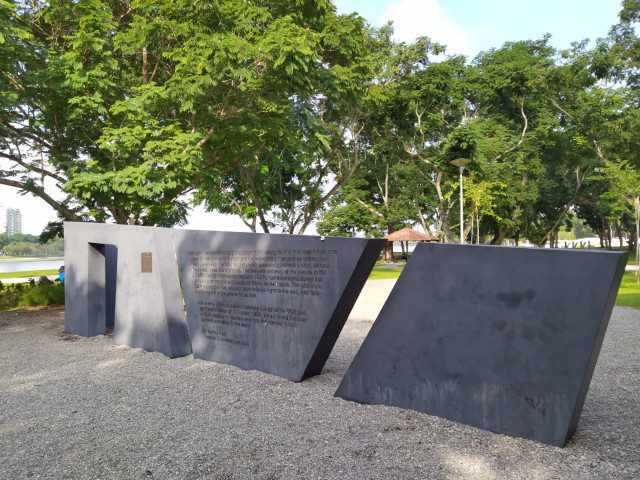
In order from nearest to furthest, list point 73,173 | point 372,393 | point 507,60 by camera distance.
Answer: point 372,393, point 73,173, point 507,60

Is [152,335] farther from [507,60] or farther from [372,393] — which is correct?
[507,60]

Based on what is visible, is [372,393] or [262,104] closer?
[372,393]

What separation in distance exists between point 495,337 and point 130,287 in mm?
5877

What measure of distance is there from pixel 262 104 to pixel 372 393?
28.0ft

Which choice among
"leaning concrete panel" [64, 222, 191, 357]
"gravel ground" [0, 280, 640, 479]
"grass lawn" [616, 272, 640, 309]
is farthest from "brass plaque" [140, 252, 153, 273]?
"grass lawn" [616, 272, 640, 309]

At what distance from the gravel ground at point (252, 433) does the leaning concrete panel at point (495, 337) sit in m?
0.20

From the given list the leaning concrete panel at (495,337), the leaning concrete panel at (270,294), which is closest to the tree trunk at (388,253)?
the leaning concrete panel at (270,294)

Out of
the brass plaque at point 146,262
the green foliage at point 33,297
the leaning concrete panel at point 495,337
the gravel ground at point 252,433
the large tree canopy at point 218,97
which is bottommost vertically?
the gravel ground at point 252,433

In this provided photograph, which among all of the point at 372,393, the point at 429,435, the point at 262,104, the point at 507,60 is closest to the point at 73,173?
the point at 262,104

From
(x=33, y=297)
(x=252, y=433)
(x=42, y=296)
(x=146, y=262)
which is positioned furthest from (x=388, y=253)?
(x=252, y=433)

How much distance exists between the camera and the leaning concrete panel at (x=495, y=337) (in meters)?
3.55

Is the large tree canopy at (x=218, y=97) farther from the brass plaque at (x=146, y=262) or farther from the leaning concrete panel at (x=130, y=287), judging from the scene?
the brass plaque at (x=146, y=262)

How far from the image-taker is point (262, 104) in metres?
11.3

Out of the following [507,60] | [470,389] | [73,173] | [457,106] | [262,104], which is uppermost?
[507,60]
